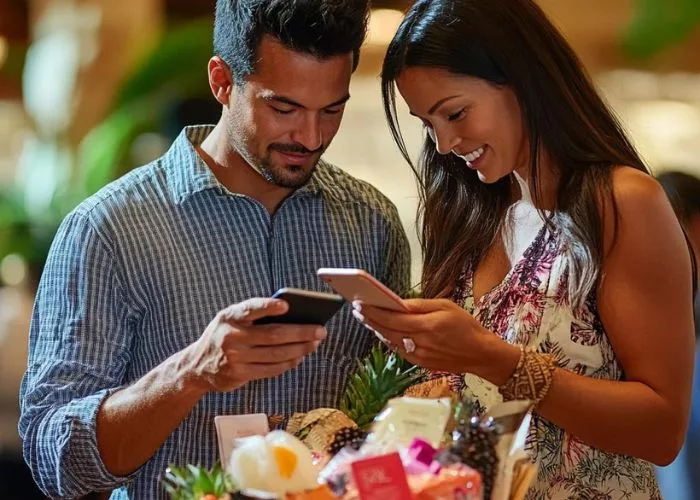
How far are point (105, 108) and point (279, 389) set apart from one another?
4599mm

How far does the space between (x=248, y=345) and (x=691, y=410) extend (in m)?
2.27

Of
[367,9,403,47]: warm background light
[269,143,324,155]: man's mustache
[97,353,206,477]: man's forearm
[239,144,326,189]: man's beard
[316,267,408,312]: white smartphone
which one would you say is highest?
[269,143,324,155]: man's mustache

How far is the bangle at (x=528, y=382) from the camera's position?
1.97 metres

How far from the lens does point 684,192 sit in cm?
404

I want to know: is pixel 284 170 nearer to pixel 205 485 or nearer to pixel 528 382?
pixel 528 382

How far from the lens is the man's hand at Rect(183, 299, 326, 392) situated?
1.82 meters

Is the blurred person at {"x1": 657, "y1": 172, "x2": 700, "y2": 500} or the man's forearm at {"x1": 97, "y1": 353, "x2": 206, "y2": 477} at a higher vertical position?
the man's forearm at {"x1": 97, "y1": 353, "x2": 206, "y2": 477}

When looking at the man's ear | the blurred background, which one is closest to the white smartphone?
the man's ear

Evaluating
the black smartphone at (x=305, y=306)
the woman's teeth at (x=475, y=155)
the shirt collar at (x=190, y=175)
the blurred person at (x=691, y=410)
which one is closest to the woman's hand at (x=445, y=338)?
the black smartphone at (x=305, y=306)

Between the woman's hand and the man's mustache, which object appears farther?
the man's mustache

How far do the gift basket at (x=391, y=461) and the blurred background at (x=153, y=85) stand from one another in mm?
4093

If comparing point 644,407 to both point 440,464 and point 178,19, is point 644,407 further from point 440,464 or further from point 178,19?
point 178,19

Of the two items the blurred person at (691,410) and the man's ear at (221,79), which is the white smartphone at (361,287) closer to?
the man's ear at (221,79)

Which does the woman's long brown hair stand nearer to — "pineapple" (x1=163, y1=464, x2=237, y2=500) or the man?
Answer: the man
